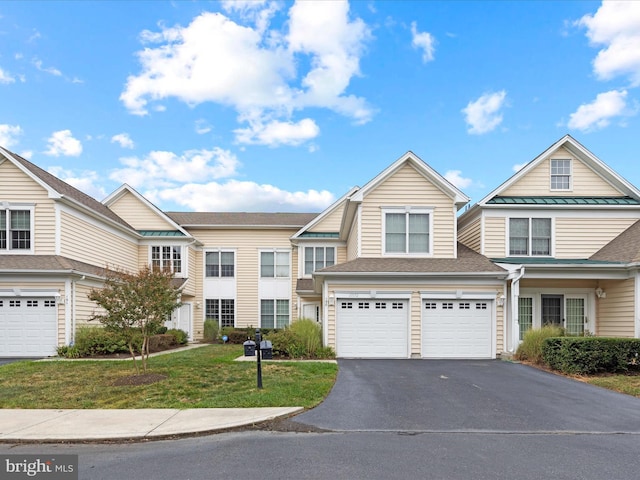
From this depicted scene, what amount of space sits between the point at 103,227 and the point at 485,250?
17715 millimetres

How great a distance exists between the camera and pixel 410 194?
18.2 metres

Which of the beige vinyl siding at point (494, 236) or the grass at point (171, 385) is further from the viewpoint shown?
the beige vinyl siding at point (494, 236)

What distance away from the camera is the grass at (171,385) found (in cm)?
892

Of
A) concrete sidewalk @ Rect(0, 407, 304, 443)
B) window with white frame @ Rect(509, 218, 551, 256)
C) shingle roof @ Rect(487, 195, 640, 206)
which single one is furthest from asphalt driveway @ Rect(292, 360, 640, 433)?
shingle roof @ Rect(487, 195, 640, 206)

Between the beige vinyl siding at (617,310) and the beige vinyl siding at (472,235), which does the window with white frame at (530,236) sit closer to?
the beige vinyl siding at (472,235)

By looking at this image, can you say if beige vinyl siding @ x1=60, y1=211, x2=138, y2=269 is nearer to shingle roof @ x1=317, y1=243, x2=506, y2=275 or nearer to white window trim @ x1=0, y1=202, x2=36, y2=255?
white window trim @ x1=0, y1=202, x2=36, y2=255

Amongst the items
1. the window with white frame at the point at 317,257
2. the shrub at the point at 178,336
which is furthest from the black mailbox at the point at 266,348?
the window with white frame at the point at 317,257

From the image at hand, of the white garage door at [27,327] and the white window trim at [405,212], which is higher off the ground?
the white window trim at [405,212]

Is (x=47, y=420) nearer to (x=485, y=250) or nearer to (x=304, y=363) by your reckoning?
(x=304, y=363)

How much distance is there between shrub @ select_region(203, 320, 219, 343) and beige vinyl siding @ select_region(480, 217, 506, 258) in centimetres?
1513

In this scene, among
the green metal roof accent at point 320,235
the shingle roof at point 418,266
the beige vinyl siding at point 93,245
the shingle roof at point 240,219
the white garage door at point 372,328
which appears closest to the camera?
the shingle roof at point 418,266

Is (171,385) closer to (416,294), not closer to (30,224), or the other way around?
(416,294)

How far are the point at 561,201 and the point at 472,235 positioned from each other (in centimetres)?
393

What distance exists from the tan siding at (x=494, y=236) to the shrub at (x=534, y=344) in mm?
4266
